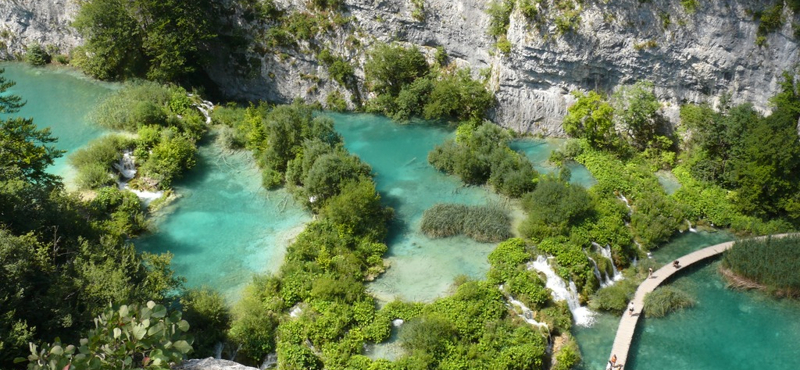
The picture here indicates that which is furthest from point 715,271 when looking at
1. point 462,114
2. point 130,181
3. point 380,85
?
point 130,181

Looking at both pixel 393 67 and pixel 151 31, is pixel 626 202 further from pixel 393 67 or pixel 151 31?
pixel 151 31

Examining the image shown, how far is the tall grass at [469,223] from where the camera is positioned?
26.8m

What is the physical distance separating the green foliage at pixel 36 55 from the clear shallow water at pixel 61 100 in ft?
2.09

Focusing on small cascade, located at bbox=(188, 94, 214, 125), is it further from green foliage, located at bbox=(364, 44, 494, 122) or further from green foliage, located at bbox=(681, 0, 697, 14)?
green foliage, located at bbox=(681, 0, 697, 14)

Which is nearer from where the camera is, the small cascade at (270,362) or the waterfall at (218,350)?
the waterfall at (218,350)

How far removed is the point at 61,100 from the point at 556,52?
29.8m

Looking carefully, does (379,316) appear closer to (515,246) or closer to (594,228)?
(515,246)

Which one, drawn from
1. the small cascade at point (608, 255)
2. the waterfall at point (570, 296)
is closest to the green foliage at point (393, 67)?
the small cascade at point (608, 255)

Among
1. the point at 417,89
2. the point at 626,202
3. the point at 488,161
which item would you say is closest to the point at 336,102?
the point at 417,89

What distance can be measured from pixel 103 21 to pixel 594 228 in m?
31.1

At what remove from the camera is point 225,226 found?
28141 mm

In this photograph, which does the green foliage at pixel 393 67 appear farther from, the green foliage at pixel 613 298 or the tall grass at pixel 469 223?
the green foliage at pixel 613 298

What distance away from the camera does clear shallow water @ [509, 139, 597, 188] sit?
102 feet

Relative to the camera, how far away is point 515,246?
2567cm
